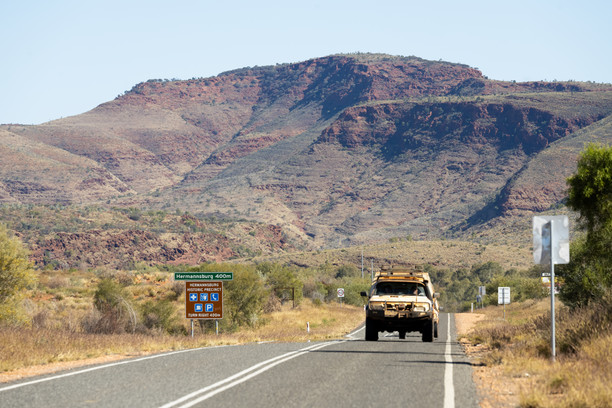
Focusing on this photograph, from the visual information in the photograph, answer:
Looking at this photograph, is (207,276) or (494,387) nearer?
(494,387)

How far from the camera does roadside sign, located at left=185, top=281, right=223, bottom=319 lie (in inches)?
1088

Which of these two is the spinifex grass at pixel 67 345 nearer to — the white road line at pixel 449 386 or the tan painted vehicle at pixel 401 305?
Result: the tan painted vehicle at pixel 401 305

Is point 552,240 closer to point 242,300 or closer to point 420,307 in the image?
point 420,307

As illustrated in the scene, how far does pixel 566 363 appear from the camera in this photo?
41.8 ft

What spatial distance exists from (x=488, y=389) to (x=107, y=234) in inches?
4103

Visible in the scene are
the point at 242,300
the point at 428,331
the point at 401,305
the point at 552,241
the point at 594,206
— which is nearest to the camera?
the point at 552,241

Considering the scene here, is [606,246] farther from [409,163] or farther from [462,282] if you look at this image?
[409,163]

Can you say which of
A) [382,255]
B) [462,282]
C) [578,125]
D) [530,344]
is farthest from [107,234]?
[578,125]

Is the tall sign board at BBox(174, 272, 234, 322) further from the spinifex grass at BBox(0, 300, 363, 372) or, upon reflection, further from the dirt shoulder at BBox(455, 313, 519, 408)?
the dirt shoulder at BBox(455, 313, 519, 408)

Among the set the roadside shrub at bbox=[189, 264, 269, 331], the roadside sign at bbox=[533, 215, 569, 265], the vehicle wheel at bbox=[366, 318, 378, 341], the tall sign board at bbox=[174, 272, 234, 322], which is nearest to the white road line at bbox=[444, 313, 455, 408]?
the roadside sign at bbox=[533, 215, 569, 265]

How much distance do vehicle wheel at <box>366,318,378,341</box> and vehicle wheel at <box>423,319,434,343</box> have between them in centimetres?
146

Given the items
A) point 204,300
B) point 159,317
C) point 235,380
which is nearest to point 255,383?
point 235,380

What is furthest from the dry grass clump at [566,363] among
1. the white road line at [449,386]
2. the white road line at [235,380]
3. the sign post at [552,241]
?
the white road line at [235,380]

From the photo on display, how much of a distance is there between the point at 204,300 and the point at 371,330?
7.27m
